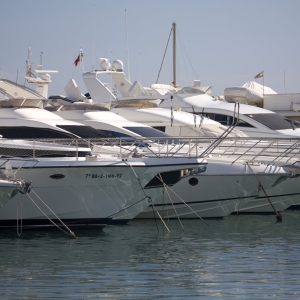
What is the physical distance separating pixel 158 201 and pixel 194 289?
721cm

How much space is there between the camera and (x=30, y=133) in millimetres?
19297

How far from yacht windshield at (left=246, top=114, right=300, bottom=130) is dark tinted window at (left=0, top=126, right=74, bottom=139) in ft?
28.0

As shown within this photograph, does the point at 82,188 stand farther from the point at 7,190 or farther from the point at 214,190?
the point at 214,190

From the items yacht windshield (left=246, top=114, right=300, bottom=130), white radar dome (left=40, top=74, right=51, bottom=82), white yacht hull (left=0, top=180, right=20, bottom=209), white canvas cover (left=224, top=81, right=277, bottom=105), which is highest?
white radar dome (left=40, top=74, right=51, bottom=82)

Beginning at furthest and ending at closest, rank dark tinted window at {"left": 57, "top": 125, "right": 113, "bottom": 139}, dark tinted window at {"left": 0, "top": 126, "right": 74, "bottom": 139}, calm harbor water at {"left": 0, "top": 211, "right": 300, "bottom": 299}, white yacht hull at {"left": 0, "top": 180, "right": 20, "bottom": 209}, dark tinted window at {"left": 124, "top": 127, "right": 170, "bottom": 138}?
dark tinted window at {"left": 124, "top": 127, "right": 170, "bottom": 138}, dark tinted window at {"left": 57, "top": 125, "right": 113, "bottom": 139}, dark tinted window at {"left": 0, "top": 126, "right": 74, "bottom": 139}, white yacht hull at {"left": 0, "top": 180, "right": 20, "bottom": 209}, calm harbor water at {"left": 0, "top": 211, "right": 300, "bottom": 299}

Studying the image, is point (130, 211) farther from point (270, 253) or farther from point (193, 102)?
point (193, 102)

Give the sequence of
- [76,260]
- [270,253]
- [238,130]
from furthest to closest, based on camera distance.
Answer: [238,130] → [270,253] → [76,260]

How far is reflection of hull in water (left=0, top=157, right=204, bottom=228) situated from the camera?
14.8m

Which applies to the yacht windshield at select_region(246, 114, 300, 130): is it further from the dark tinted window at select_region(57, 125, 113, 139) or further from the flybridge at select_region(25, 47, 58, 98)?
the flybridge at select_region(25, 47, 58, 98)

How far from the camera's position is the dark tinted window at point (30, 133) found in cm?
1914

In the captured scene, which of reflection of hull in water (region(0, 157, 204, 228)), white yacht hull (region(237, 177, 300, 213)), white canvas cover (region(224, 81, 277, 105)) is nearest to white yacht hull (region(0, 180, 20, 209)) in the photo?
reflection of hull in water (region(0, 157, 204, 228))

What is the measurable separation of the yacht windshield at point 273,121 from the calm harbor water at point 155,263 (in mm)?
8695

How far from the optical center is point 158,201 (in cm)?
1745

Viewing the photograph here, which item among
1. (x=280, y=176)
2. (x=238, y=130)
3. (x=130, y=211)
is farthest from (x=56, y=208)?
→ (x=238, y=130)
